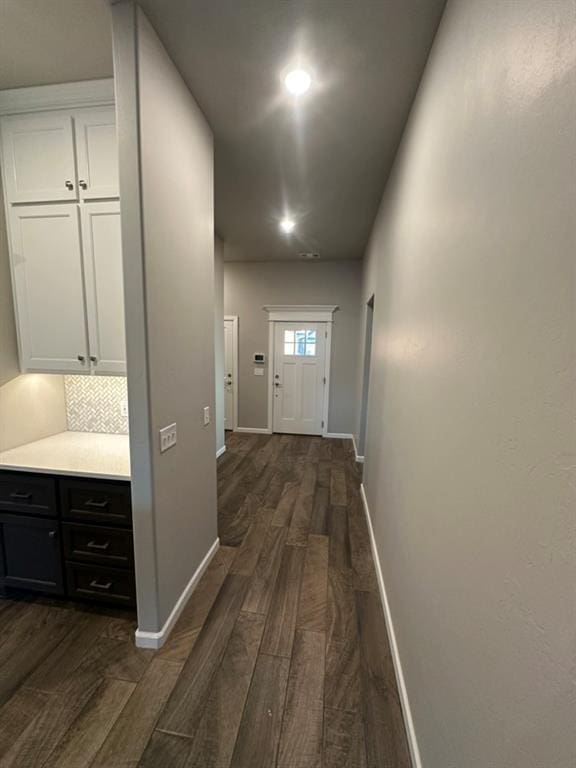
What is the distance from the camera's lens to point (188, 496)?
188cm

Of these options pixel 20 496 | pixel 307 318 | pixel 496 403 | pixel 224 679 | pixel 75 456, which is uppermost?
pixel 307 318

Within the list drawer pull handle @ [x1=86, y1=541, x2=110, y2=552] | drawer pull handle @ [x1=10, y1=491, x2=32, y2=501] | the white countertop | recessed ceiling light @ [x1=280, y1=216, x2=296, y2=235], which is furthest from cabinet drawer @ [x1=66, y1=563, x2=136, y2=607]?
recessed ceiling light @ [x1=280, y1=216, x2=296, y2=235]

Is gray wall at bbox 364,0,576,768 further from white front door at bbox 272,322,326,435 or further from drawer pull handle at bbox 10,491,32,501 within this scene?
white front door at bbox 272,322,326,435

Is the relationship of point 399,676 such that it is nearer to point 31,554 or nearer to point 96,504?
point 96,504

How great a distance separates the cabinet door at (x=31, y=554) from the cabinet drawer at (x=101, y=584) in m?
0.08


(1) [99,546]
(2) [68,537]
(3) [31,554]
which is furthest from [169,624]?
(3) [31,554]

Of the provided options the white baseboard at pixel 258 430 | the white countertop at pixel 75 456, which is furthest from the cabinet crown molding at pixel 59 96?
the white baseboard at pixel 258 430

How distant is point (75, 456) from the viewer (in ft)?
6.05

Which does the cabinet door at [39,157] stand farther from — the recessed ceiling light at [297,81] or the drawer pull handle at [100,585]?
the drawer pull handle at [100,585]

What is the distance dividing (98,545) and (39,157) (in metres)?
2.13

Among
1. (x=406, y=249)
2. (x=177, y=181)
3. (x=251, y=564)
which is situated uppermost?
(x=177, y=181)

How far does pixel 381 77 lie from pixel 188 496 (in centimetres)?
248

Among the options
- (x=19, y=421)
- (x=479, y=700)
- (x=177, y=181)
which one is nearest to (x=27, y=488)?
(x=19, y=421)

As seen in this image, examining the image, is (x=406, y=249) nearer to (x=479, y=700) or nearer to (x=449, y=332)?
(x=449, y=332)
